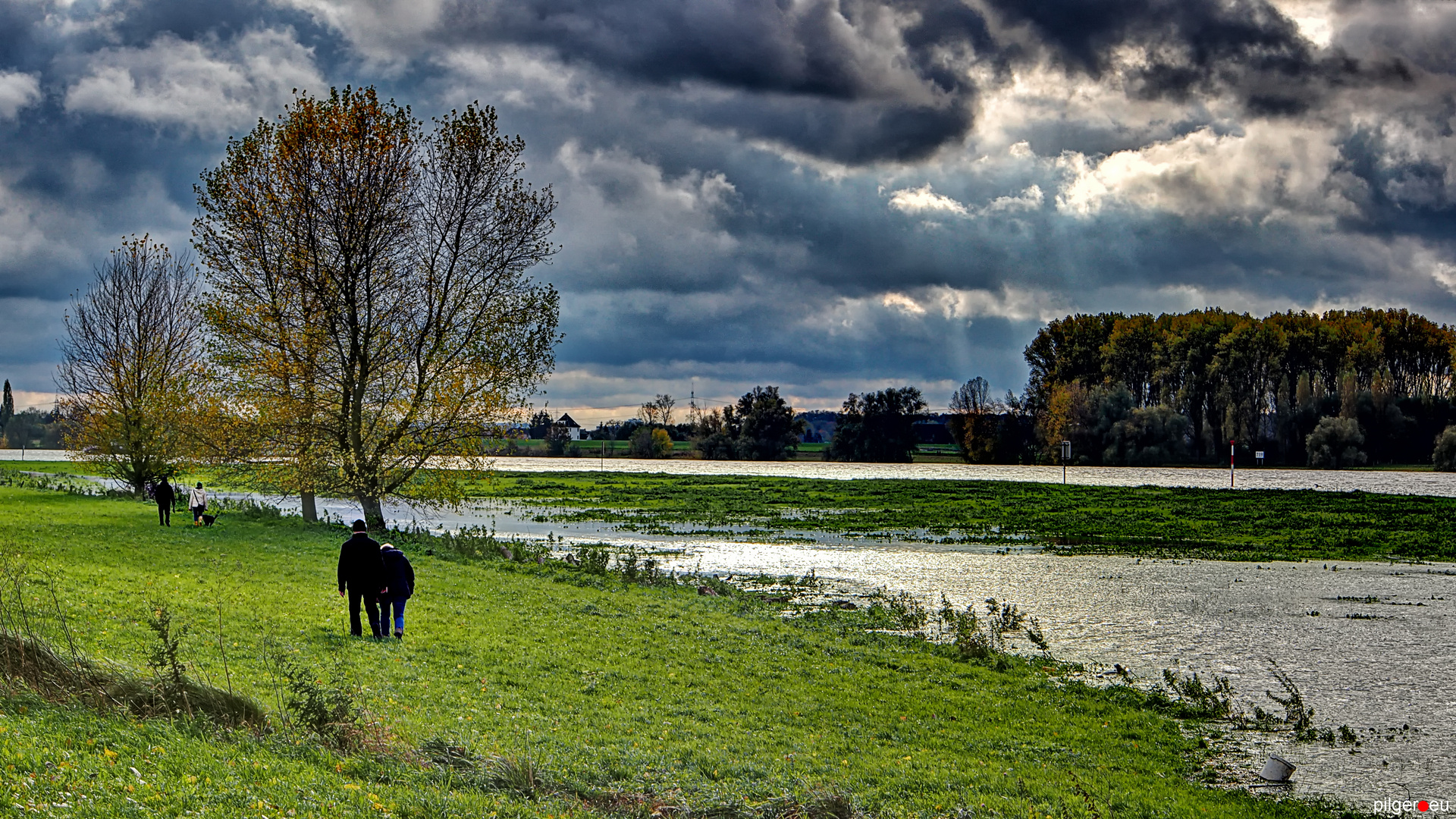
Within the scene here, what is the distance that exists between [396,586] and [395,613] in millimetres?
635

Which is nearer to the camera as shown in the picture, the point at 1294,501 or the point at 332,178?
the point at 332,178

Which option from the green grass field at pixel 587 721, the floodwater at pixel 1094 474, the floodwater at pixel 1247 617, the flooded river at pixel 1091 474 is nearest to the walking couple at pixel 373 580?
the green grass field at pixel 587 721

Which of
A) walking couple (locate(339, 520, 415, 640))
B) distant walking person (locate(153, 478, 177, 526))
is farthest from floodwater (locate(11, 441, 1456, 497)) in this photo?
walking couple (locate(339, 520, 415, 640))

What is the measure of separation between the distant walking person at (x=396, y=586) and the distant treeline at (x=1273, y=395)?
418 ft

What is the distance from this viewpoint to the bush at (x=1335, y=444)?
12200 centimetres

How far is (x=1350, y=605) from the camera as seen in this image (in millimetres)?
26375

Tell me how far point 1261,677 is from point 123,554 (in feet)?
84.0

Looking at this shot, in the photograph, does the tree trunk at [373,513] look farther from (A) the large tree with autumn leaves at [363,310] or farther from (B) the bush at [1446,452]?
(B) the bush at [1446,452]

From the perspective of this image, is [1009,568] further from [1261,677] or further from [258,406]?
[258,406]

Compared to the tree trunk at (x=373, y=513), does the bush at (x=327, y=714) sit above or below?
below

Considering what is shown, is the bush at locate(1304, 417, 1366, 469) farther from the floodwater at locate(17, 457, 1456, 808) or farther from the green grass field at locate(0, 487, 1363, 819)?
the green grass field at locate(0, 487, 1363, 819)

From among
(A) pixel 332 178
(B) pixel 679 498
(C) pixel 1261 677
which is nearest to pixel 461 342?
(A) pixel 332 178

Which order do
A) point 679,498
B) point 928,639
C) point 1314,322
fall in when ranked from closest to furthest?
point 928,639 → point 679,498 → point 1314,322

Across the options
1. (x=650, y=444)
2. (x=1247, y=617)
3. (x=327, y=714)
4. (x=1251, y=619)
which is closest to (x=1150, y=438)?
(x=650, y=444)
